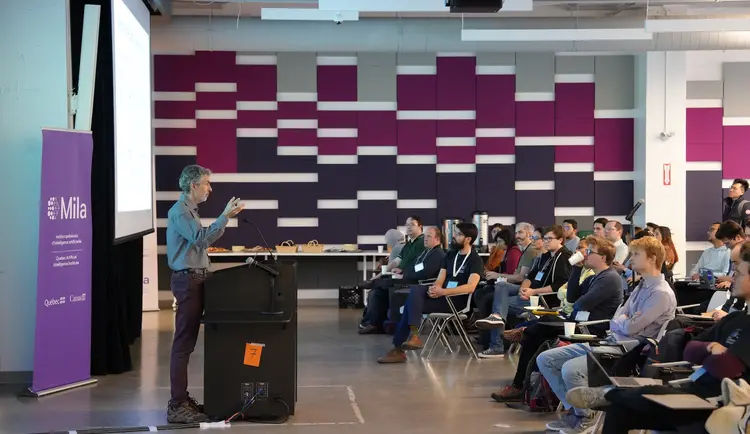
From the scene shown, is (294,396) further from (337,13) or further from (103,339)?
(337,13)

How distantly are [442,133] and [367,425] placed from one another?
809cm

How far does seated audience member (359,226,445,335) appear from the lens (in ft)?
29.9

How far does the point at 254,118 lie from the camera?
42.3 feet

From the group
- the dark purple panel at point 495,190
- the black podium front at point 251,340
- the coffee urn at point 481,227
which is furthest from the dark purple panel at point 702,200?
the black podium front at point 251,340

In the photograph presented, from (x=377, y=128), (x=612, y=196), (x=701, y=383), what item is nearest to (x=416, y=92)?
(x=377, y=128)

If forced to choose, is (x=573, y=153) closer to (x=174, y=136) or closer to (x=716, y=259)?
(x=716, y=259)

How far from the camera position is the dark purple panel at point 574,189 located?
13258 mm

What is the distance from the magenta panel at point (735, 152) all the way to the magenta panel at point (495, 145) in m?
3.10

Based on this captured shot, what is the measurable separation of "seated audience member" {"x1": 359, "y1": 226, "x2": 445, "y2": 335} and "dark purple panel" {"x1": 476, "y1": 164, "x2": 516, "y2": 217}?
3371 millimetres

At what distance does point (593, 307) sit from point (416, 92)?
735cm

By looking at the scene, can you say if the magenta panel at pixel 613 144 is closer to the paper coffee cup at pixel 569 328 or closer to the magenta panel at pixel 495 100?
the magenta panel at pixel 495 100

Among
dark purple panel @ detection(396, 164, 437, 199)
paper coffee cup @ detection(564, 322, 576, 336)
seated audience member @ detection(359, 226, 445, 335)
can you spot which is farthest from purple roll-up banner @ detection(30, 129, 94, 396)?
dark purple panel @ detection(396, 164, 437, 199)

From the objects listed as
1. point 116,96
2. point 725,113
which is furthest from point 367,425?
point 725,113

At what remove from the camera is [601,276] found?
6266mm
